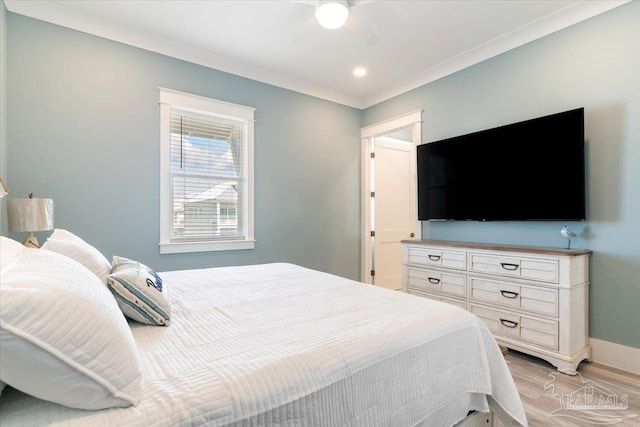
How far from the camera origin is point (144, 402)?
74 cm

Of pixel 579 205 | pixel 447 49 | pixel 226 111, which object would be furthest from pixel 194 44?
pixel 579 205

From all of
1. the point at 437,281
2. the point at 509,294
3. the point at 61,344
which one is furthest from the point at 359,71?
the point at 61,344

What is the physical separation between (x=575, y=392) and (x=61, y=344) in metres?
2.77

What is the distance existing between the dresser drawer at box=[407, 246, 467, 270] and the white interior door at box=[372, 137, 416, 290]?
1186 millimetres

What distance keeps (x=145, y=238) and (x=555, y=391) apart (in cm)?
348

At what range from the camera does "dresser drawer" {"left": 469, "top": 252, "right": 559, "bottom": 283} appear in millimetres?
2357

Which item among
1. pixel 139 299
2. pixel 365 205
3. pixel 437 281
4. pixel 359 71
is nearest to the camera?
pixel 139 299

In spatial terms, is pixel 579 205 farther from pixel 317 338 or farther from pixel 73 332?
pixel 73 332

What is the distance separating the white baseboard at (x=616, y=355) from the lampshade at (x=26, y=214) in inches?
165

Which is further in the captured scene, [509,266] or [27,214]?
[509,266]

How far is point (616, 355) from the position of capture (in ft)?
7.73

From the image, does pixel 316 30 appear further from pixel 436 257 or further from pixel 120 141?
pixel 436 257

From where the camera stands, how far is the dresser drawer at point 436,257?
2926 millimetres

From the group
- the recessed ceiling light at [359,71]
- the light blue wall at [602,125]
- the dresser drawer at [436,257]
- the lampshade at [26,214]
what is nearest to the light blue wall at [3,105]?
the lampshade at [26,214]
